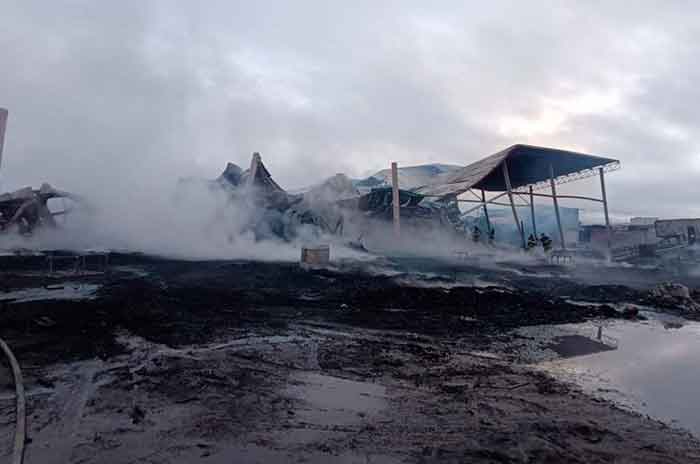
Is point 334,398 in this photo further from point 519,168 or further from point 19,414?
point 519,168

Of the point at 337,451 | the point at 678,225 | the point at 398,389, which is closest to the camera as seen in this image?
the point at 337,451

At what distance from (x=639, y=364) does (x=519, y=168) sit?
21513 millimetres

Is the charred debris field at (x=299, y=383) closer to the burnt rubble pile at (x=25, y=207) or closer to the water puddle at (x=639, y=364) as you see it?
the water puddle at (x=639, y=364)

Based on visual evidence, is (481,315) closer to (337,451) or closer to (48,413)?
(337,451)

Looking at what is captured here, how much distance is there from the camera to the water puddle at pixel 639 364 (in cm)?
390

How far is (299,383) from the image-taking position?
13.8 ft

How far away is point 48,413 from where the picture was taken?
10.9ft

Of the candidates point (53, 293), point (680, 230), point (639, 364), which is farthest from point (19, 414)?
point (680, 230)

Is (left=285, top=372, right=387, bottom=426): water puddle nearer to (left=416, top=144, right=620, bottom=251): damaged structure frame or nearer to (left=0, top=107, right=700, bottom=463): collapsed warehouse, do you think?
(left=0, top=107, right=700, bottom=463): collapsed warehouse

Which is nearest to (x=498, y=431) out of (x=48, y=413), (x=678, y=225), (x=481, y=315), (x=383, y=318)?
(x=48, y=413)

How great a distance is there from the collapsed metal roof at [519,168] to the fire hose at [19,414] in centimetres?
2047

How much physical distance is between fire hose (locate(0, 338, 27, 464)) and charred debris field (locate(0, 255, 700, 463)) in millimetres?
79

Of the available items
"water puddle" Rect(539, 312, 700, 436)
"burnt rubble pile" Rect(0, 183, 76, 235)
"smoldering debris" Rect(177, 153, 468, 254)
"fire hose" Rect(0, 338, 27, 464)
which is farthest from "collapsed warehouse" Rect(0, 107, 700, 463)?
"burnt rubble pile" Rect(0, 183, 76, 235)

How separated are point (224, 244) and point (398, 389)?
1608cm
